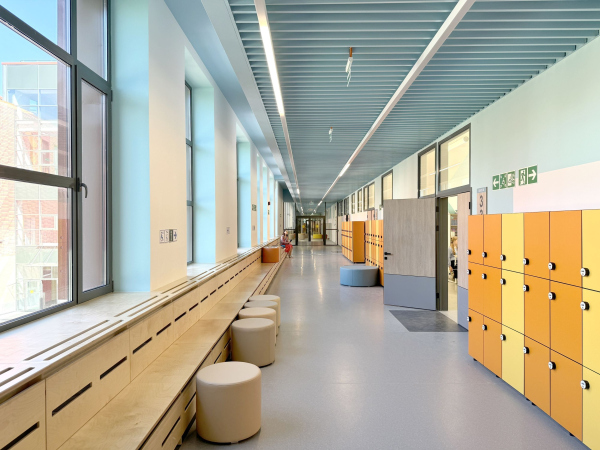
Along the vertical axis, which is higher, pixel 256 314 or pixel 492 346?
pixel 256 314

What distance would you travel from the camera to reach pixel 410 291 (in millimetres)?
7594

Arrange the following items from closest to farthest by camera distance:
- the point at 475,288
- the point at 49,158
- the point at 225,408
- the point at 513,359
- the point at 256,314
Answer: the point at 225,408, the point at 49,158, the point at 513,359, the point at 475,288, the point at 256,314

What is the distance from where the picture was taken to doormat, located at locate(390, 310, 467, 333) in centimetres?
590

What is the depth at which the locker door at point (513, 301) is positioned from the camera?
11.8 feet

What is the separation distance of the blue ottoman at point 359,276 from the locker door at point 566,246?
23.0 feet

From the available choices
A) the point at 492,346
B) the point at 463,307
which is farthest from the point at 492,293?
the point at 463,307

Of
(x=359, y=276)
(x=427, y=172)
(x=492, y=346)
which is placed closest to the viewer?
(x=492, y=346)

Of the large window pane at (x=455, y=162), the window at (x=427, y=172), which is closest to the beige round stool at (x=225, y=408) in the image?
the large window pane at (x=455, y=162)

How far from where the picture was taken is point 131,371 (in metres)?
2.66

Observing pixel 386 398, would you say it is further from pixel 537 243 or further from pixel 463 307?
pixel 463 307

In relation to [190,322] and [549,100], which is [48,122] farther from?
[549,100]

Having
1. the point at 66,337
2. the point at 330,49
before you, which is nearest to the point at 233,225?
the point at 330,49

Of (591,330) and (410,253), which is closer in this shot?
(591,330)

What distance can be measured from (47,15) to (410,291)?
6814 millimetres
